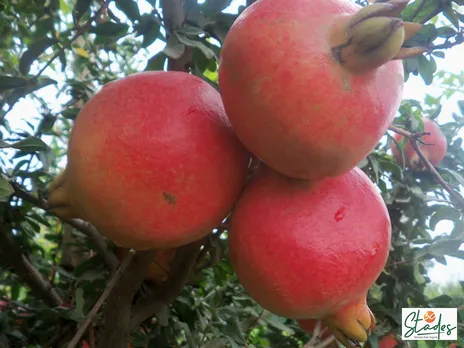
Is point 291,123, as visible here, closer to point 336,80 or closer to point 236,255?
point 336,80

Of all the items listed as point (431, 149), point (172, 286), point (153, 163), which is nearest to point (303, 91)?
point (153, 163)

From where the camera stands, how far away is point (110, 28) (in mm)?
837

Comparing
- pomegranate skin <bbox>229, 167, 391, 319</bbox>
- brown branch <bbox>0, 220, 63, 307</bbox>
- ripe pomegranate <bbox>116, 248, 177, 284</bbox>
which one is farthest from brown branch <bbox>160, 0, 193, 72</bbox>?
brown branch <bbox>0, 220, 63, 307</bbox>

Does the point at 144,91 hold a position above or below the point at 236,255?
above

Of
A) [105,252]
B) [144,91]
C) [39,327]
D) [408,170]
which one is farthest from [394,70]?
[39,327]

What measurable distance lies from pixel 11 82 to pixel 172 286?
42 cm

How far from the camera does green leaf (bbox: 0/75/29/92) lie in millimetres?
846

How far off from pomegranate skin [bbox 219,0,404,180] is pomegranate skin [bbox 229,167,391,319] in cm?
5

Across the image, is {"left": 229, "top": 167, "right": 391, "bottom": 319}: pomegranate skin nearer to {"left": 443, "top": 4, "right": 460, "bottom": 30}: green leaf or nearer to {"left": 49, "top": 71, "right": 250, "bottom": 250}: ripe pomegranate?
{"left": 49, "top": 71, "right": 250, "bottom": 250}: ripe pomegranate

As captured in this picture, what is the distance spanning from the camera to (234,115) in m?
0.57

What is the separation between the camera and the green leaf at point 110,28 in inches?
32.8

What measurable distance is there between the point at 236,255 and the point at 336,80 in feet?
0.81

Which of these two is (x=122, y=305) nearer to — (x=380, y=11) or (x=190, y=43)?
(x=190, y=43)

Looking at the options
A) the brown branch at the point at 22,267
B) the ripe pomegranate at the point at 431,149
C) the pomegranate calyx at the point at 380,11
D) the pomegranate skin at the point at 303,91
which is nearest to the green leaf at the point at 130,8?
the pomegranate skin at the point at 303,91
